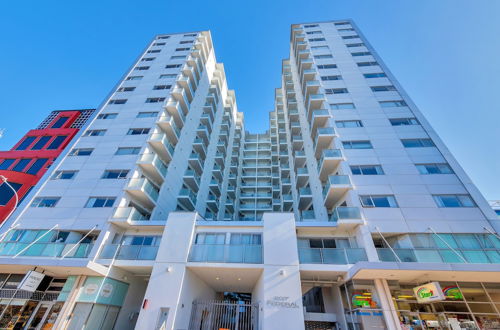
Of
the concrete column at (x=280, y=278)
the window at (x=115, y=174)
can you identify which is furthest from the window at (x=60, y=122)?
the concrete column at (x=280, y=278)

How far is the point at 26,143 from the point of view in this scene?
2870 centimetres

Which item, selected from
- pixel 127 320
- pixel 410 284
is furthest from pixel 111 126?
pixel 410 284

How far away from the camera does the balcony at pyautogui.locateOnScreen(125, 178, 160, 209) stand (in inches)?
736

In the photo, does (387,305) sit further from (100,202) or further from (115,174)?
(115,174)

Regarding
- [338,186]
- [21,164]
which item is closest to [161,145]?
[338,186]

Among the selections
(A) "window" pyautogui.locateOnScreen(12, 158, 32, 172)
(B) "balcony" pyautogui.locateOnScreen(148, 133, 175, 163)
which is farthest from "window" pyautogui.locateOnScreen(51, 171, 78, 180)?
(A) "window" pyautogui.locateOnScreen(12, 158, 32, 172)

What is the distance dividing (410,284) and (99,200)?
23372 mm

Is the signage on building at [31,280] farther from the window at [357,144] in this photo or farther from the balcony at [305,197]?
the window at [357,144]

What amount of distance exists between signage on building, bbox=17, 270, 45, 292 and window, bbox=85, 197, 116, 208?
5628 millimetres

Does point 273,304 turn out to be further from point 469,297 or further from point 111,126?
point 111,126

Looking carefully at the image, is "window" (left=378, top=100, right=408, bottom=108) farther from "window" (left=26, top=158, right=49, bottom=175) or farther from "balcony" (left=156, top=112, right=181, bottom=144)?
"window" (left=26, top=158, right=49, bottom=175)

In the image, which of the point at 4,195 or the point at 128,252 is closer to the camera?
the point at 128,252

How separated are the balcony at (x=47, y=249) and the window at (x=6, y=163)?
51.9 feet

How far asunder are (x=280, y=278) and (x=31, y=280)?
14.7 metres
